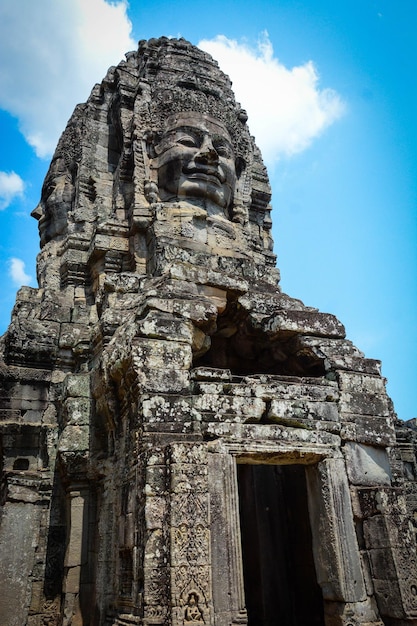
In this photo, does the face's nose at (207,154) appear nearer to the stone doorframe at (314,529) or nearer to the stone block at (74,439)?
the stone block at (74,439)

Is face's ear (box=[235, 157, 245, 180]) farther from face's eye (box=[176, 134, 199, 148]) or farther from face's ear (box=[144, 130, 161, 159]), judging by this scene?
face's ear (box=[144, 130, 161, 159])

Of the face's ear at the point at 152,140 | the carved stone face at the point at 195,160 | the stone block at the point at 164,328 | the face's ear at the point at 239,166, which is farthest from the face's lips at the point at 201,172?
the stone block at the point at 164,328

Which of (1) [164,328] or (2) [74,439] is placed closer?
(1) [164,328]

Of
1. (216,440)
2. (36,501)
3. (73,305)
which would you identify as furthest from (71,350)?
(216,440)

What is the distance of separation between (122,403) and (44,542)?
296 cm

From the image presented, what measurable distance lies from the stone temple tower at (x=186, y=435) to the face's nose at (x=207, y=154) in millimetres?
41

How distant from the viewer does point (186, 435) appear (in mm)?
5473

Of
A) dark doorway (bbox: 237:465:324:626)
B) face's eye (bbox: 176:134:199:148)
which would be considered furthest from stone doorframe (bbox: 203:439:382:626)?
face's eye (bbox: 176:134:199:148)

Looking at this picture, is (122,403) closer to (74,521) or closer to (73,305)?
(74,521)

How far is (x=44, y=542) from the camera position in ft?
25.0

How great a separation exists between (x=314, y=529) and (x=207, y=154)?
6864 mm

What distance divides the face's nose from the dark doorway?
5.71 meters

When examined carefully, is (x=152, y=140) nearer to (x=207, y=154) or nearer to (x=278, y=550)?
(x=207, y=154)

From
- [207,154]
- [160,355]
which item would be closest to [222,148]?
[207,154]
